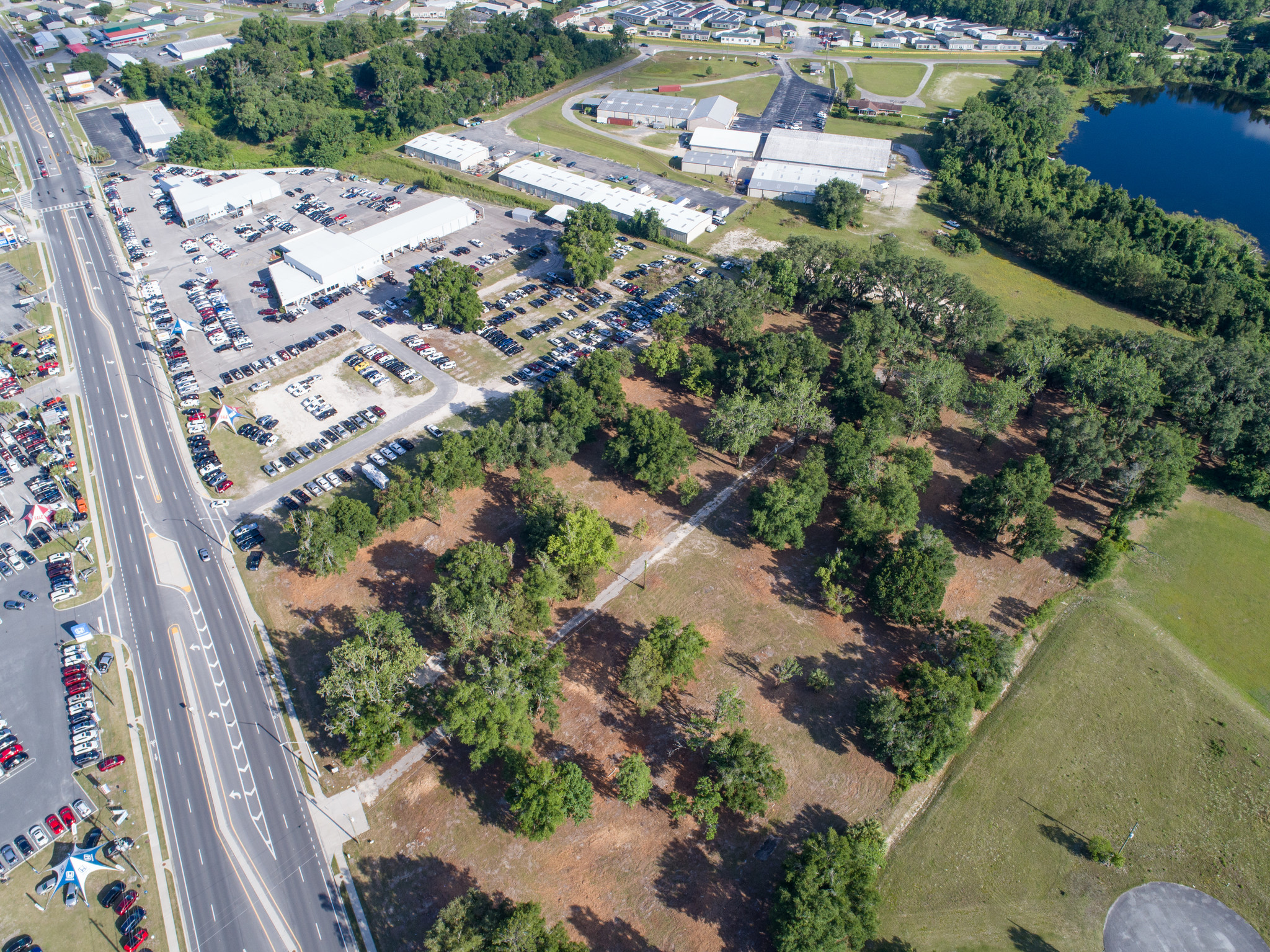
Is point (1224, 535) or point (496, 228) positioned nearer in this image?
point (1224, 535)

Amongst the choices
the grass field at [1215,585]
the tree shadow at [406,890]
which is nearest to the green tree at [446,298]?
the tree shadow at [406,890]

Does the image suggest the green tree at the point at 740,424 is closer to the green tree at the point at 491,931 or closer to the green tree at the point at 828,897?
the green tree at the point at 828,897

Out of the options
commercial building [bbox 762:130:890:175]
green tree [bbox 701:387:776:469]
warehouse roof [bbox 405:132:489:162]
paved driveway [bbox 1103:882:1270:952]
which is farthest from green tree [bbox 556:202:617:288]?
paved driveway [bbox 1103:882:1270:952]

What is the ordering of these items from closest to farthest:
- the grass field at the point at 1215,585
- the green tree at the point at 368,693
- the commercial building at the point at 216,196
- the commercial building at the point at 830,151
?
the green tree at the point at 368,693
the grass field at the point at 1215,585
the commercial building at the point at 216,196
the commercial building at the point at 830,151

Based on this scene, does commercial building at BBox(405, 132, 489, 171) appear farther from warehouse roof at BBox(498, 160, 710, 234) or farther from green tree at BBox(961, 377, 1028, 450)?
green tree at BBox(961, 377, 1028, 450)

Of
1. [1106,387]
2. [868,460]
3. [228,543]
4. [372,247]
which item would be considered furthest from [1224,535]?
[372,247]

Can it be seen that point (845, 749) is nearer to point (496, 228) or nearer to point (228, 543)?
point (228, 543)
